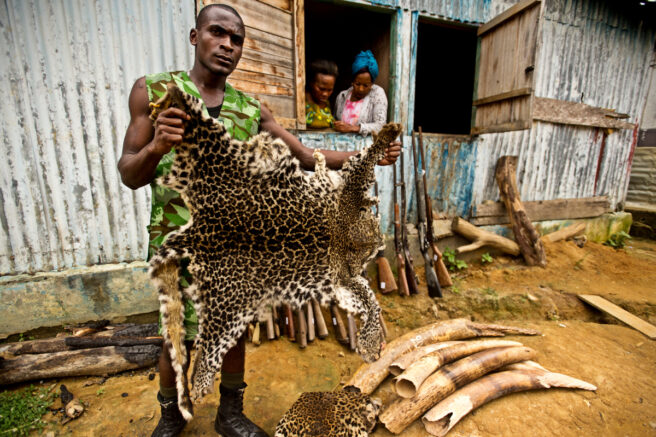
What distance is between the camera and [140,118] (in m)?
1.34

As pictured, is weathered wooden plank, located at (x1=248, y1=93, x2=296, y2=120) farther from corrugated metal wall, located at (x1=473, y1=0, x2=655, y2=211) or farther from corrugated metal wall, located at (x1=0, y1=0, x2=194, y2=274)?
corrugated metal wall, located at (x1=473, y1=0, x2=655, y2=211)

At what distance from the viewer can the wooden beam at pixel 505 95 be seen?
3565 mm

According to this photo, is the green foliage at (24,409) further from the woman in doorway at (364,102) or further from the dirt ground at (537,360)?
the woman in doorway at (364,102)

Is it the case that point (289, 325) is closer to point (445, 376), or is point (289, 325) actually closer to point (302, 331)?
point (302, 331)

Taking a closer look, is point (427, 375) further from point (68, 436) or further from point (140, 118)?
point (68, 436)

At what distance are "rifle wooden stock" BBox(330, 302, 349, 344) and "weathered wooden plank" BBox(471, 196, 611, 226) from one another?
2.97 m

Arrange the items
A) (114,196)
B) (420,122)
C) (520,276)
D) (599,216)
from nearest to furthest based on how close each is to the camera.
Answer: (114,196)
(520,276)
(599,216)
(420,122)

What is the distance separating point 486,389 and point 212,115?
8.53 feet

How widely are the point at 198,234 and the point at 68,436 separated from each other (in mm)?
2080

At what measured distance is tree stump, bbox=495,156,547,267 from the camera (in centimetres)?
470

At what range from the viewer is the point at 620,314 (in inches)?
139

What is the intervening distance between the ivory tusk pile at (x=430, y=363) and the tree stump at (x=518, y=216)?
106 inches

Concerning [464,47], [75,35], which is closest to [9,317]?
[75,35]

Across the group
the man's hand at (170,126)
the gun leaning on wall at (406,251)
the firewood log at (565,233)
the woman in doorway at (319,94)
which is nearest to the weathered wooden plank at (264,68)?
the woman in doorway at (319,94)
